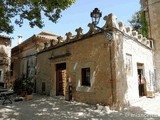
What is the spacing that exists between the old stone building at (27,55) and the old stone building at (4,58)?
2.38 ft

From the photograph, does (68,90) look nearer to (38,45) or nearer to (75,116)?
(75,116)

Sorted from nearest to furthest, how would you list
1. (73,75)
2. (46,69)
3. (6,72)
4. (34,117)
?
(34,117), (73,75), (46,69), (6,72)

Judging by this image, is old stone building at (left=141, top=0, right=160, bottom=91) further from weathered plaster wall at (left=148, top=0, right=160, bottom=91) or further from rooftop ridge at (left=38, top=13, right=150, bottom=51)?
rooftop ridge at (left=38, top=13, right=150, bottom=51)

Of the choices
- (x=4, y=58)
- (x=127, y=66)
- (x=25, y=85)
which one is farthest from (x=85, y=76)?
(x=4, y=58)

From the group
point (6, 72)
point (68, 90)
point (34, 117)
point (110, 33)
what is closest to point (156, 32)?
point (110, 33)

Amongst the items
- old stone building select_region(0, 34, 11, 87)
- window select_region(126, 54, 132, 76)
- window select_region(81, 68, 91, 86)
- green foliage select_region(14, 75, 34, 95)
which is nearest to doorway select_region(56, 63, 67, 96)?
green foliage select_region(14, 75, 34, 95)

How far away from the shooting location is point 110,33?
8477 millimetres

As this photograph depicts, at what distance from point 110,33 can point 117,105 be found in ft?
11.5

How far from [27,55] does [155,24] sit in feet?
41.4

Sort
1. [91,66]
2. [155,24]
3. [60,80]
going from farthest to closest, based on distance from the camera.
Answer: [155,24]
[60,80]
[91,66]

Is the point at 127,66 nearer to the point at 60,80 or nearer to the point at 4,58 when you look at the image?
the point at 60,80

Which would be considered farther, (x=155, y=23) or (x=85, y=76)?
(x=155, y=23)

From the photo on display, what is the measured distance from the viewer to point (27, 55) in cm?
1658

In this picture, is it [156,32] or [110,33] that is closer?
[110,33]
